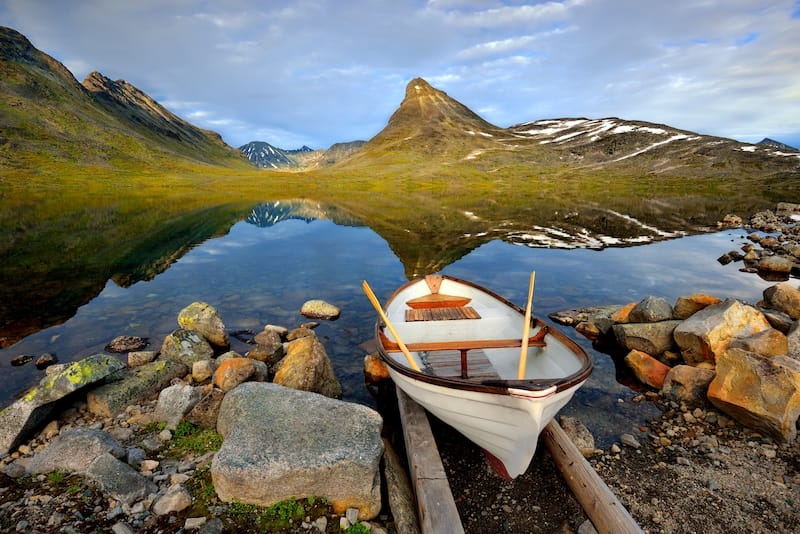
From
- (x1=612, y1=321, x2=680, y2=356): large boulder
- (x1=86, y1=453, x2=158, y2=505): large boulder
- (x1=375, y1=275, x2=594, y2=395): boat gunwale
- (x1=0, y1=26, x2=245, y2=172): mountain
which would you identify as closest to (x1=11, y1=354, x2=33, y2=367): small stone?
(x1=86, y1=453, x2=158, y2=505): large boulder

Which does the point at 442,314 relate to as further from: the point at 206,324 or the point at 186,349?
the point at 206,324

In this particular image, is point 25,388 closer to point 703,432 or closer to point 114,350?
point 114,350

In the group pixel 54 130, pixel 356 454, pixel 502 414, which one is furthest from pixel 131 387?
pixel 54 130

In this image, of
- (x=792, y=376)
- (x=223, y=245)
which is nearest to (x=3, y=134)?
(x=223, y=245)

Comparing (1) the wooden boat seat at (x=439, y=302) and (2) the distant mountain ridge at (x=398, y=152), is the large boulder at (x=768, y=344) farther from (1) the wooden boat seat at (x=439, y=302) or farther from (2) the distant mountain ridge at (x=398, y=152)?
(2) the distant mountain ridge at (x=398, y=152)

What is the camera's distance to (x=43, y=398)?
349 inches

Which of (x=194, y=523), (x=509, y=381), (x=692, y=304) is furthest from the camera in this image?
(x=692, y=304)

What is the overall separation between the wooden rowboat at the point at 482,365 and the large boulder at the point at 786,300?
9.09 metres

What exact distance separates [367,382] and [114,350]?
951cm

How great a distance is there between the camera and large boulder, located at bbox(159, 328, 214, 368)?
40.8 ft

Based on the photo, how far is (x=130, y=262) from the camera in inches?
1140

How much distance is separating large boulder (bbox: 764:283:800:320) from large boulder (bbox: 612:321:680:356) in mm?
3537

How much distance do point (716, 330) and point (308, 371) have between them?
1168 centimetres

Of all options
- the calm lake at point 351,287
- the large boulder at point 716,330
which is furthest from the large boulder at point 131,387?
the large boulder at point 716,330
